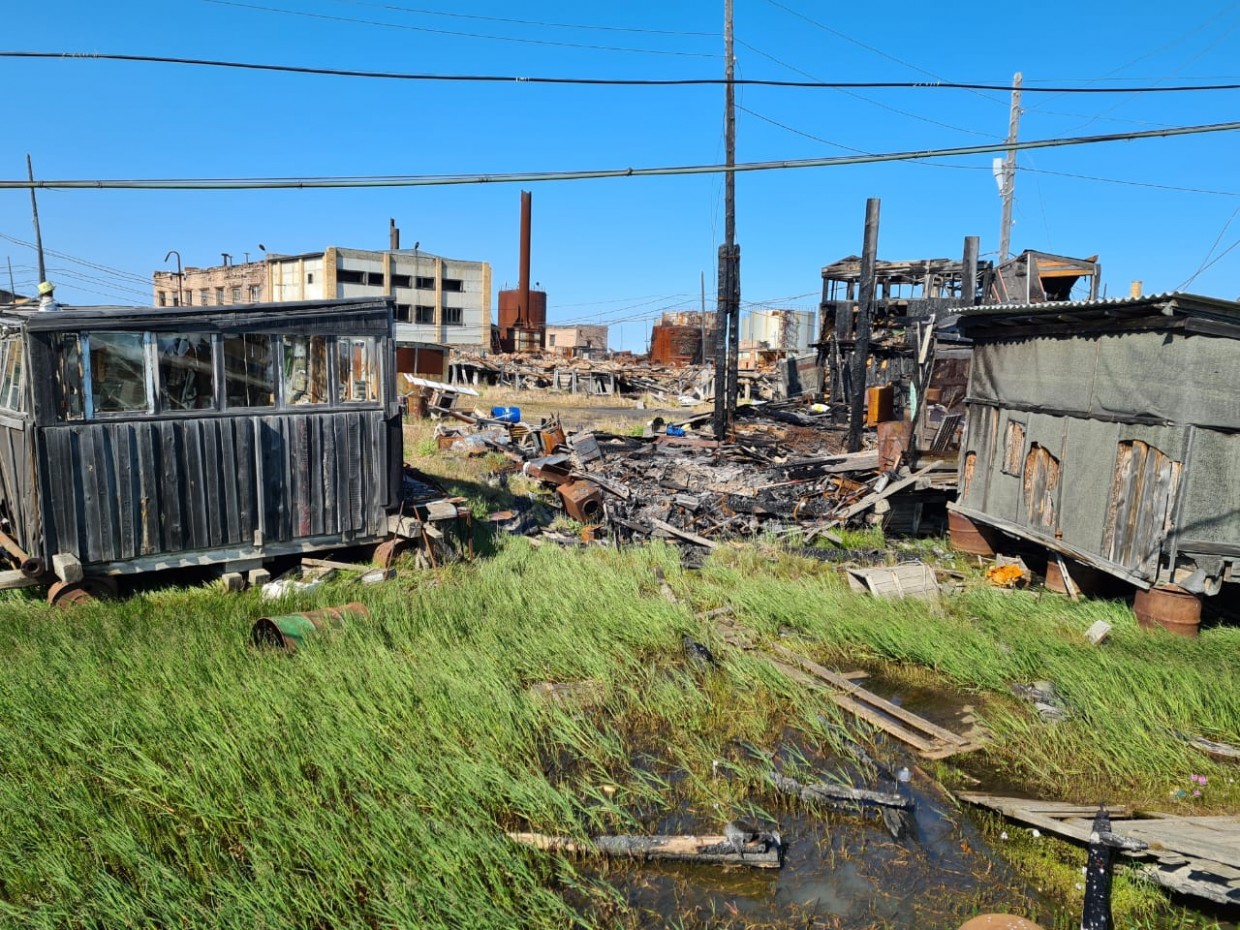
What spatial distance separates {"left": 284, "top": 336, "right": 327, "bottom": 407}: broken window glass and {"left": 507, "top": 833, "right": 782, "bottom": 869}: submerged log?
6676 mm

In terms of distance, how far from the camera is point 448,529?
1063cm

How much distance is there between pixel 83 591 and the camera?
836cm

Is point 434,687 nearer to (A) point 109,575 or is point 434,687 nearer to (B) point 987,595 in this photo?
(A) point 109,575

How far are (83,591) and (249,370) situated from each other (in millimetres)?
2863

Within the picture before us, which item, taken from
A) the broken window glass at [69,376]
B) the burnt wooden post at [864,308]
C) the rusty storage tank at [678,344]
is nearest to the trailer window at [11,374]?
the broken window glass at [69,376]

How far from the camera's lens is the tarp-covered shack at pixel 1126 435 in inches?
298

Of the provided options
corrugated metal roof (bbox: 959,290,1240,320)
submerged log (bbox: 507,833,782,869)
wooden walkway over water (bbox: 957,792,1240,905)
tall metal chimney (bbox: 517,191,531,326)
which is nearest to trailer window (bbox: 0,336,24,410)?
submerged log (bbox: 507,833,782,869)

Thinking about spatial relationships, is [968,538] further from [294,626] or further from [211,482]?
[211,482]

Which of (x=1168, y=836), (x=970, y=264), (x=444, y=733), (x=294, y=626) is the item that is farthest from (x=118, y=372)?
(x=970, y=264)

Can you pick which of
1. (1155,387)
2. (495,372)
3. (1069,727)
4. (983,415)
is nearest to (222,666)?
(1069,727)

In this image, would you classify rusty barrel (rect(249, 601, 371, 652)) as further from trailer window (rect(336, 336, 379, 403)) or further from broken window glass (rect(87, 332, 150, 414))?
trailer window (rect(336, 336, 379, 403))

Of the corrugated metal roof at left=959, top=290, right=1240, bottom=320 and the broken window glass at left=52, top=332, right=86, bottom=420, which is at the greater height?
the corrugated metal roof at left=959, top=290, right=1240, bottom=320

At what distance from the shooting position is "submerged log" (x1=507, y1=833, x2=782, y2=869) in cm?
455

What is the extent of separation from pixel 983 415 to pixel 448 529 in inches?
299
